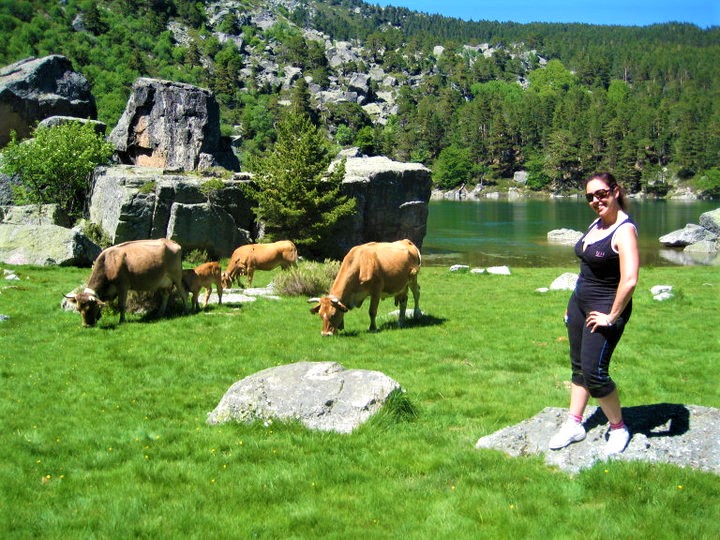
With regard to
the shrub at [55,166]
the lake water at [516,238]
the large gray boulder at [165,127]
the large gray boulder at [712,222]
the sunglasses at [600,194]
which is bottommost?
the lake water at [516,238]

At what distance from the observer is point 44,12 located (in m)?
165

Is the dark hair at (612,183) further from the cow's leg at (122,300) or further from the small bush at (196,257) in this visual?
the small bush at (196,257)

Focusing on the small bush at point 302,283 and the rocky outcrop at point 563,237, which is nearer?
the small bush at point 302,283

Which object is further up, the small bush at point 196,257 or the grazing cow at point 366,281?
the grazing cow at point 366,281

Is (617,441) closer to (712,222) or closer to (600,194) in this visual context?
(600,194)

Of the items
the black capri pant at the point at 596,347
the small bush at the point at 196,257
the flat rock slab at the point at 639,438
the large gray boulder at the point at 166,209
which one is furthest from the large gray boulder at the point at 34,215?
the black capri pant at the point at 596,347

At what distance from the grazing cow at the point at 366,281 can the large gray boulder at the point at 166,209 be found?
18.4m

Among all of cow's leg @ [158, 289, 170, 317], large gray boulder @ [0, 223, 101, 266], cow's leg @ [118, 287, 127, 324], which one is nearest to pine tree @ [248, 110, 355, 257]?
large gray boulder @ [0, 223, 101, 266]

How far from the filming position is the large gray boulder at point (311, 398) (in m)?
7.93

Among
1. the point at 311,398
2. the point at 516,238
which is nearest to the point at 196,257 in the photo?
the point at 311,398

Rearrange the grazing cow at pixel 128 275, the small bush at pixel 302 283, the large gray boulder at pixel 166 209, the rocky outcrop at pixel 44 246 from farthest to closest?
1. the large gray boulder at pixel 166 209
2. the rocky outcrop at pixel 44 246
3. the small bush at pixel 302 283
4. the grazing cow at pixel 128 275

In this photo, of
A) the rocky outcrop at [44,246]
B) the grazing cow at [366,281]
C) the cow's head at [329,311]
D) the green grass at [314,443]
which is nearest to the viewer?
the green grass at [314,443]

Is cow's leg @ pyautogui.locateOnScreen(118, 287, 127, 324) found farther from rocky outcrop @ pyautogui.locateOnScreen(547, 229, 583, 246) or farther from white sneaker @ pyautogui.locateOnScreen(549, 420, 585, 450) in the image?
rocky outcrop @ pyautogui.locateOnScreen(547, 229, 583, 246)

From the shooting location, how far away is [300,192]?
33531 mm
